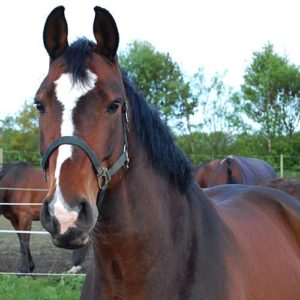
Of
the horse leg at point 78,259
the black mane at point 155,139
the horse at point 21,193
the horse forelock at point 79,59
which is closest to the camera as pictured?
the horse forelock at point 79,59

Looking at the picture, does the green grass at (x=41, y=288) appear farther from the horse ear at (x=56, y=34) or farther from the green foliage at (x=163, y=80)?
the green foliage at (x=163, y=80)

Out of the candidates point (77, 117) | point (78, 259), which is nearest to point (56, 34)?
point (77, 117)

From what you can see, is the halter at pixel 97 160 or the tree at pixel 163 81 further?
the tree at pixel 163 81

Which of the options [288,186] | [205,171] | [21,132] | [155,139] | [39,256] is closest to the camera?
[155,139]

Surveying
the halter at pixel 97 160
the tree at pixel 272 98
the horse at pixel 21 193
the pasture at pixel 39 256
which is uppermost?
the tree at pixel 272 98

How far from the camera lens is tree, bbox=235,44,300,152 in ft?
69.8

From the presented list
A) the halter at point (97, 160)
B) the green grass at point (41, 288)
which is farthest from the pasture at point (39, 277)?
the halter at point (97, 160)

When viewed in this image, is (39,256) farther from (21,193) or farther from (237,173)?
(237,173)

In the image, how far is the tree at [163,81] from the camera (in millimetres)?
21438

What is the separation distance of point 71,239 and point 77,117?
0.44m

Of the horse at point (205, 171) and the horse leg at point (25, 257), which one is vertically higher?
the horse at point (205, 171)

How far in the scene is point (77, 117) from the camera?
198 cm

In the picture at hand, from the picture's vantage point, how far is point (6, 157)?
58.6 feet

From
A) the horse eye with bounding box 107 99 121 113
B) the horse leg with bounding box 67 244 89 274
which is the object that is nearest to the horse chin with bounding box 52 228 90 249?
the horse eye with bounding box 107 99 121 113
